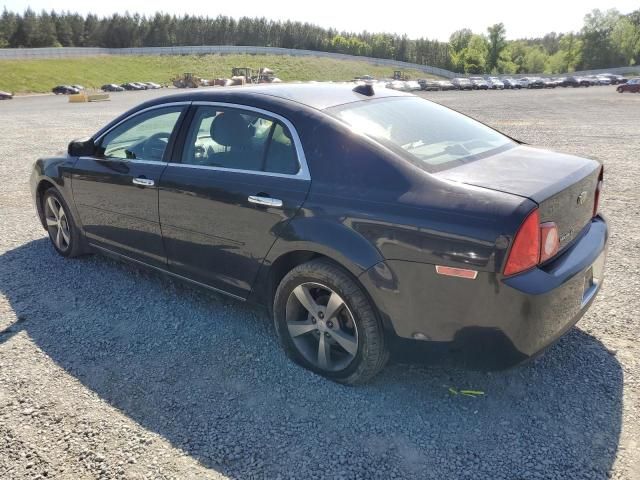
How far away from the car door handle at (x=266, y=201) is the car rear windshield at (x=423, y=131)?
63 cm

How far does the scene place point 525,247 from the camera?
92.4 inches

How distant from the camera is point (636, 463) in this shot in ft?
7.79

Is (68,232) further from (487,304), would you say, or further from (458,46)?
(458,46)

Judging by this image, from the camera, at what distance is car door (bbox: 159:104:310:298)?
121 inches

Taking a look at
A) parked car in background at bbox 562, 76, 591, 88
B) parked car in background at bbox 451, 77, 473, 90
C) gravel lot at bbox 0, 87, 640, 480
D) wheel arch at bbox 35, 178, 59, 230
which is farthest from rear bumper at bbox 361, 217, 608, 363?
parked car in background at bbox 562, 76, 591, 88

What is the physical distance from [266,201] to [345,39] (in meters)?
132

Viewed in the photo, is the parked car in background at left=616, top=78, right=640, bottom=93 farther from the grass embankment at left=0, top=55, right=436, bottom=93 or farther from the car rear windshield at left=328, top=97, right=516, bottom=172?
the grass embankment at left=0, top=55, right=436, bottom=93

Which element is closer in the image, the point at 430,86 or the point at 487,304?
the point at 487,304

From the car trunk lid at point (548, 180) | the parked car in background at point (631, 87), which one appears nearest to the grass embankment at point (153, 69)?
the parked car in background at point (631, 87)

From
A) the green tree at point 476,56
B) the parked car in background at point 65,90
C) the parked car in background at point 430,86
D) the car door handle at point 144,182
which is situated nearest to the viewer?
the car door handle at point 144,182

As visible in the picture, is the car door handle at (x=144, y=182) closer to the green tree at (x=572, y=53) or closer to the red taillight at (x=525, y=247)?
the red taillight at (x=525, y=247)

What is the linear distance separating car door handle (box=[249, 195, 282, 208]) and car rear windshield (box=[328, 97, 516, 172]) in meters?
0.63

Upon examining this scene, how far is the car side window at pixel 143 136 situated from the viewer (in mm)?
3869

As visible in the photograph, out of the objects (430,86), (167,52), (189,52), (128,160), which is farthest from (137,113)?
(167,52)
